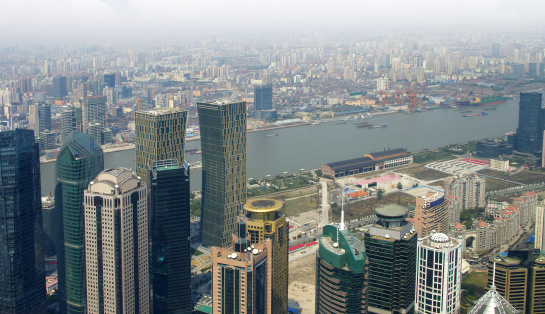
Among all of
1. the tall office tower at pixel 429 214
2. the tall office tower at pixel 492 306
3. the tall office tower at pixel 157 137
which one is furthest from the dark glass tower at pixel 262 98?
the tall office tower at pixel 492 306

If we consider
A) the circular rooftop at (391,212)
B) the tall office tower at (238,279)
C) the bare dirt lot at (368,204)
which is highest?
the circular rooftop at (391,212)

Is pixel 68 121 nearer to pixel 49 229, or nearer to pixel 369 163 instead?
pixel 49 229

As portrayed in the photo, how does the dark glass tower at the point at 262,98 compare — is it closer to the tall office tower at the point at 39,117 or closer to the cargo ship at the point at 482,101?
the tall office tower at the point at 39,117

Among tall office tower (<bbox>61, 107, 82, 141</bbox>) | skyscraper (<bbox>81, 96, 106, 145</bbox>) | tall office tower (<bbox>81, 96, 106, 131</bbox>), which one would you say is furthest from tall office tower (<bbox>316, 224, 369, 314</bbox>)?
tall office tower (<bbox>81, 96, 106, 131</bbox>)

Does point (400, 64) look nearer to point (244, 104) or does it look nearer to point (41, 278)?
point (244, 104)

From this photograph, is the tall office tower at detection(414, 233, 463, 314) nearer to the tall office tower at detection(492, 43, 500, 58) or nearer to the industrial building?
the industrial building

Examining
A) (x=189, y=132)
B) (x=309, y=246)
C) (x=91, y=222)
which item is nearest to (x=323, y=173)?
(x=309, y=246)
